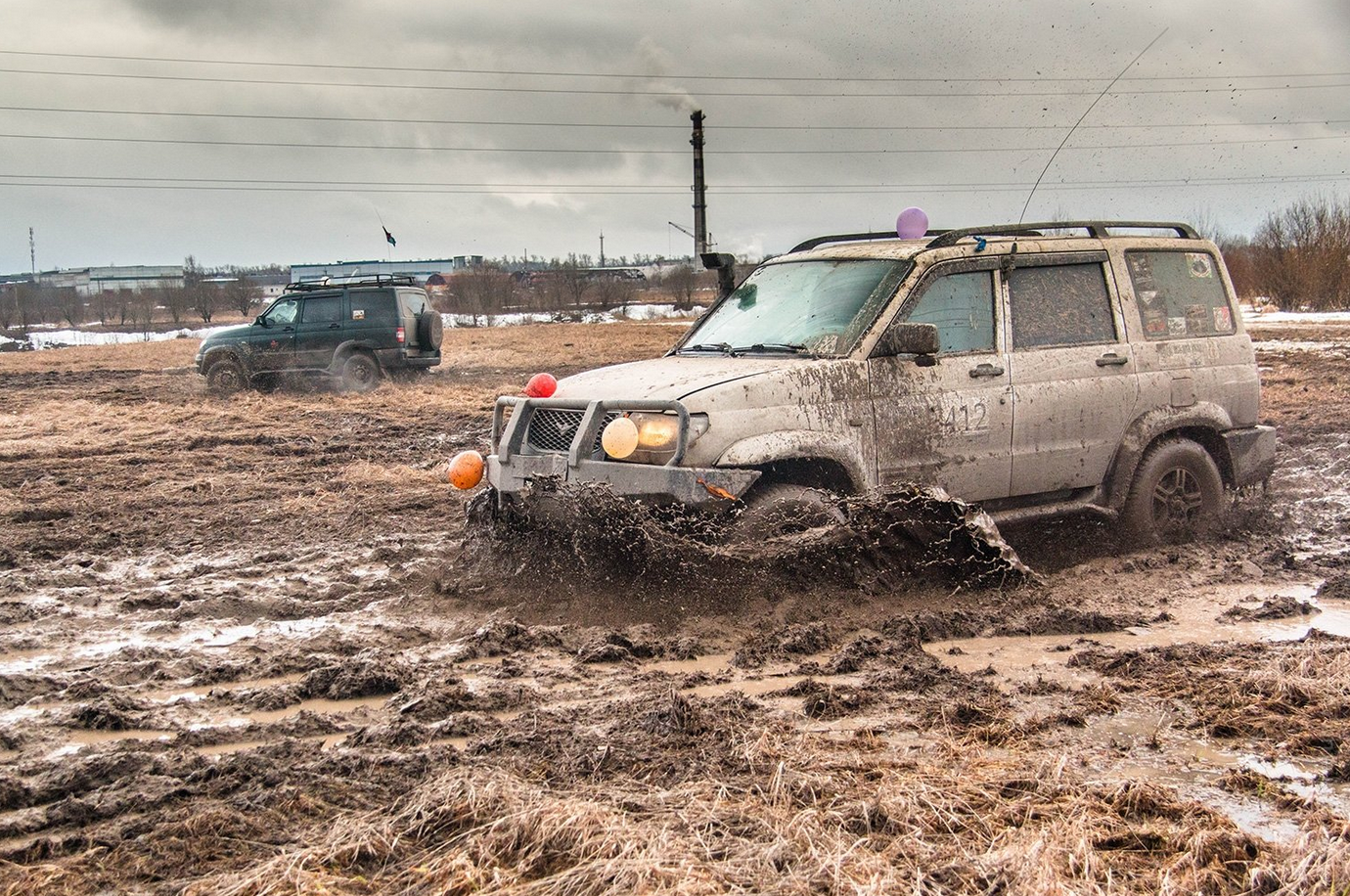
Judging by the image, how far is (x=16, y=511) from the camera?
915 cm

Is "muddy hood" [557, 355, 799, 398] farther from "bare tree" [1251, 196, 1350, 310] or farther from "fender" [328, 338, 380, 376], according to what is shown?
"bare tree" [1251, 196, 1350, 310]

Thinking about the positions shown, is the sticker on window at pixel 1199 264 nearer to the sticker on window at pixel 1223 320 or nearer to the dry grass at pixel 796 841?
the sticker on window at pixel 1223 320

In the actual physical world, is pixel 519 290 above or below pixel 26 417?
above

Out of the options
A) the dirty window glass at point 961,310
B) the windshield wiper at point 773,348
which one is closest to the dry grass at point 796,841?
the windshield wiper at point 773,348

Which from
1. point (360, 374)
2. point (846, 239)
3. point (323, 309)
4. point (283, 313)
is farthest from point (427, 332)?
point (846, 239)

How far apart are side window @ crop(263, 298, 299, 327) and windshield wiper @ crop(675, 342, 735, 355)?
14.4 m

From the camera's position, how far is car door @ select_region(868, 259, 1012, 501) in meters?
6.09

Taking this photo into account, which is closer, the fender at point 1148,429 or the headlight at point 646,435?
the headlight at point 646,435

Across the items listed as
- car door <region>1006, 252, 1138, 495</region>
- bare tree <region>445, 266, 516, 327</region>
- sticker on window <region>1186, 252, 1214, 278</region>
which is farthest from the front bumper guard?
bare tree <region>445, 266, 516, 327</region>

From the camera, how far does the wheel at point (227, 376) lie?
19688mm

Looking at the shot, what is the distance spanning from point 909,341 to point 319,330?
616 inches

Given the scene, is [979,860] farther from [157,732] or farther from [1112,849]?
[157,732]

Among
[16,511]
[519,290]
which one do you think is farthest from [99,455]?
[519,290]

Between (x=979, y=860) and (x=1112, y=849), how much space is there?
1.44 feet
